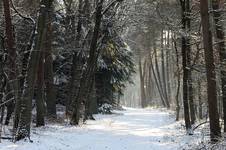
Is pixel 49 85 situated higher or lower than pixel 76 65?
lower

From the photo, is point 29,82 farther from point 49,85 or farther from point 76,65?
point 76,65

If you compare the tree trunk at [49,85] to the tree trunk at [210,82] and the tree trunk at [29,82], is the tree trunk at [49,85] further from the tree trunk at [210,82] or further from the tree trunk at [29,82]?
the tree trunk at [210,82]

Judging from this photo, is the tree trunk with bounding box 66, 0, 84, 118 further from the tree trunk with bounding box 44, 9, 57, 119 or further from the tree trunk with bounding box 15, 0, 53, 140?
the tree trunk with bounding box 15, 0, 53, 140

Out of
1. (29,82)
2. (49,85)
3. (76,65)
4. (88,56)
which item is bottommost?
(29,82)

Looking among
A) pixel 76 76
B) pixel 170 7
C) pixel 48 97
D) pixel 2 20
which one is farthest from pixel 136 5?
pixel 2 20

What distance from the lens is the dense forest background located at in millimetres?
16172

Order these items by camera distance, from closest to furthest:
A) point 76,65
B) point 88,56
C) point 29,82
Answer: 1. point 29,82
2. point 76,65
3. point 88,56

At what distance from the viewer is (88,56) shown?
1167 inches

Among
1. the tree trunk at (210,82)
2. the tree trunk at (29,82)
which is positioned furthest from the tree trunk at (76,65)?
the tree trunk at (210,82)

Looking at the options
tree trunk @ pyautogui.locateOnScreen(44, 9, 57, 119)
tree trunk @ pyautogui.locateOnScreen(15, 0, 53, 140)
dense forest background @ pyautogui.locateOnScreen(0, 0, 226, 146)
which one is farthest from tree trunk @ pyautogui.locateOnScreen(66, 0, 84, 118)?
tree trunk @ pyautogui.locateOnScreen(15, 0, 53, 140)

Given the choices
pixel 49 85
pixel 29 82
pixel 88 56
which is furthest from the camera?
pixel 88 56

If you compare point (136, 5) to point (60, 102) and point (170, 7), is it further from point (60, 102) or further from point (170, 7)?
point (60, 102)

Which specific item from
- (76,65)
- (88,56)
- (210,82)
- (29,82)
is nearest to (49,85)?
(76,65)

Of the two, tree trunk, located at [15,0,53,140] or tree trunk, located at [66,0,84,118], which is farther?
tree trunk, located at [66,0,84,118]
